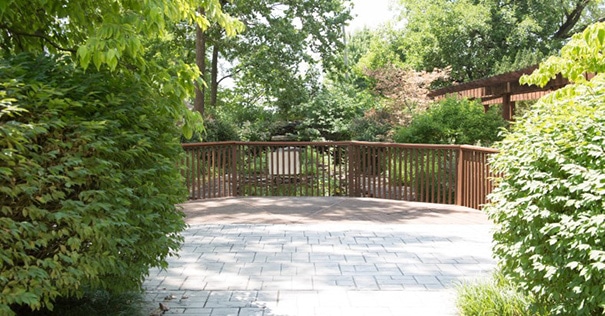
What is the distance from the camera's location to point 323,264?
5.82 m

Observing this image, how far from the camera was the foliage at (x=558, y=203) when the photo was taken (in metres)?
2.96

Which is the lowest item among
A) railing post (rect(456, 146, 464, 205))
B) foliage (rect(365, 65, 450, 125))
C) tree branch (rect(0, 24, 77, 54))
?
railing post (rect(456, 146, 464, 205))

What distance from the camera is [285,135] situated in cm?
1933

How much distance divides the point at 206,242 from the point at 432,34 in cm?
2805

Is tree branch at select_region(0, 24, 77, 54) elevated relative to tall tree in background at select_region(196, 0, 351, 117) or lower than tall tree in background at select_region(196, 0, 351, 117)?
lower

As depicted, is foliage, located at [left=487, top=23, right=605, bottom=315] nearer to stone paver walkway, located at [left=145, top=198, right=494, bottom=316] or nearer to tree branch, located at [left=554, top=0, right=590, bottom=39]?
stone paver walkway, located at [left=145, top=198, right=494, bottom=316]

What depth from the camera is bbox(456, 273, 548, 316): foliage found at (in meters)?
3.91

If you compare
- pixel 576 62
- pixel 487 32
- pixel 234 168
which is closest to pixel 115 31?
pixel 576 62

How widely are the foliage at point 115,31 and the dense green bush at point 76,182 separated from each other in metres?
0.31

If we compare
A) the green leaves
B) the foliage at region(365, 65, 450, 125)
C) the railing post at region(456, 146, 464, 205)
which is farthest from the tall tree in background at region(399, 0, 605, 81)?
the green leaves

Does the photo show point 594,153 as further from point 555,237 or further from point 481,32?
point 481,32

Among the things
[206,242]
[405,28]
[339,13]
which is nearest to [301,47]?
[339,13]

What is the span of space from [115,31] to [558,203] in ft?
9.94

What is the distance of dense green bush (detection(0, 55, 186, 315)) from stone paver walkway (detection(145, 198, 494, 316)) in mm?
992
